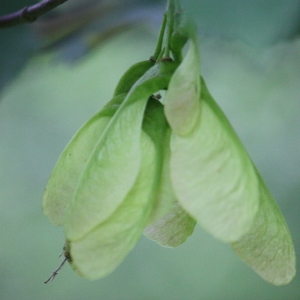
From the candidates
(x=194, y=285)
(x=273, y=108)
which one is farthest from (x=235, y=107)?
(x=194, y=285)

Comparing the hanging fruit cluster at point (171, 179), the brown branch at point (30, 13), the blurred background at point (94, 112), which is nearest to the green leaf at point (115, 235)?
the hanging fruit cluster at point (171, 179)

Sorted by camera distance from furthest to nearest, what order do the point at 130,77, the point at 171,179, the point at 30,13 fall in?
the point at 30,13 → the point at 130,77 → the point at 171,179

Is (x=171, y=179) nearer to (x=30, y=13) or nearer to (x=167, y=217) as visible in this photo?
(x=167, y=217)

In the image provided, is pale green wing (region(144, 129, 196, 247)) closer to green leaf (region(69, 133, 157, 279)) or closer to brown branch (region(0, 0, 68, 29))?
green leaf (region(69, 133, 157, 279))

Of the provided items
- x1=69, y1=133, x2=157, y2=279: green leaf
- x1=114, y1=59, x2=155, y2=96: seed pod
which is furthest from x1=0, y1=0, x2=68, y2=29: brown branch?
x1=69, y1=133, x2=157, y2=279: green leaf

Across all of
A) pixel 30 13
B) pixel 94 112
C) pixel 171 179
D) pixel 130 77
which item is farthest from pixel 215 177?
pixel 94 112

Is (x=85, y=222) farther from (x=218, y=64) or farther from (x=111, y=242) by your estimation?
(x=218, y=64)
